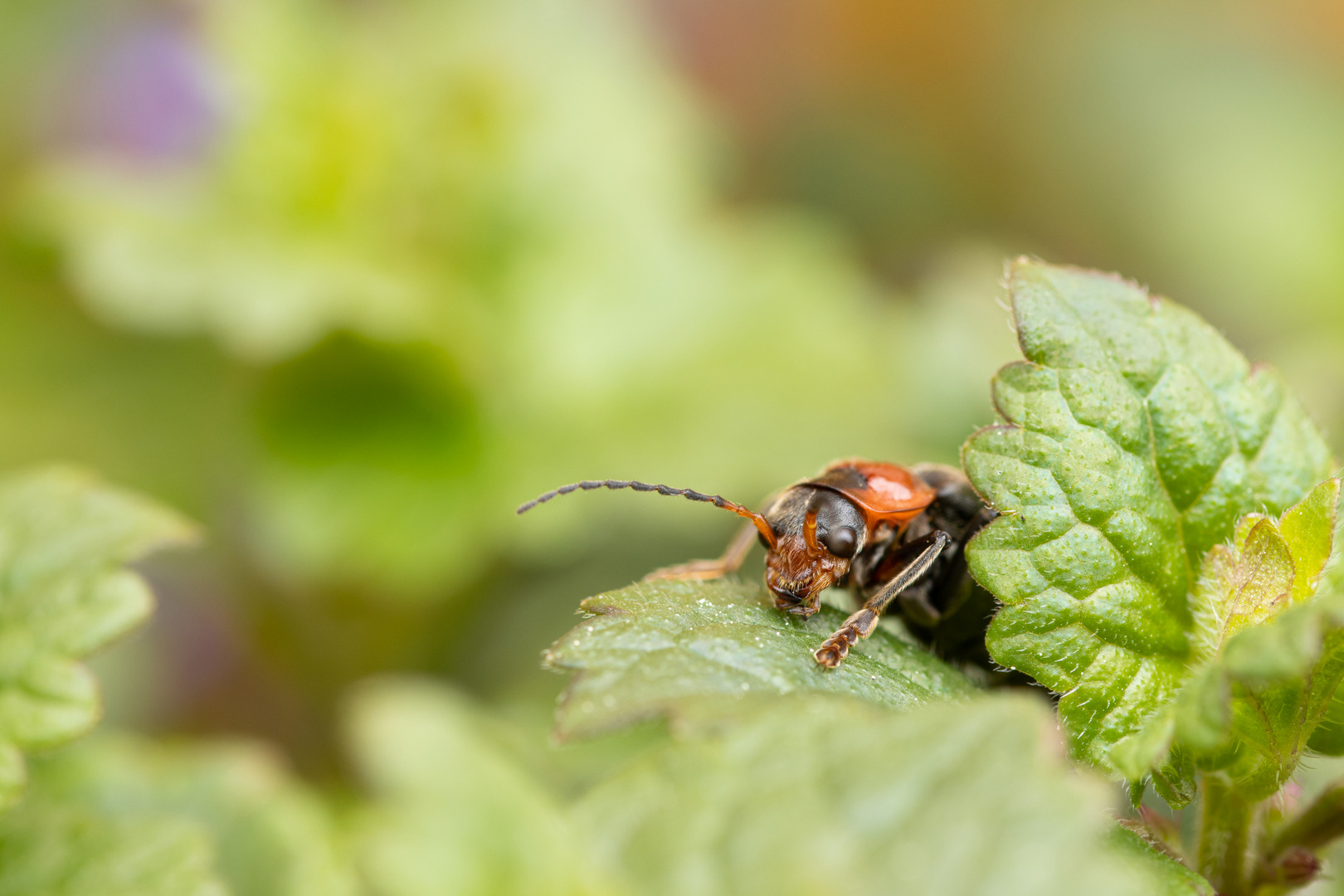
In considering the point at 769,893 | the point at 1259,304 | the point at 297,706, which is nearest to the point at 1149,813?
the point at 769,893

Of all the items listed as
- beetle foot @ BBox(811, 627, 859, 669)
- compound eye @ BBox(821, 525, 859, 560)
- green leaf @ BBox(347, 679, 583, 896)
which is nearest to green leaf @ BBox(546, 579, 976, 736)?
beetle foot @ BBox(811, 627, 859, 669)

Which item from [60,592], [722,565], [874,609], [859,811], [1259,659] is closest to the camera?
[859,811]

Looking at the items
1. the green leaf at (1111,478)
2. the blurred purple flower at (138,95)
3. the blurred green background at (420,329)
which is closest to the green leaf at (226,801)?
the blurred green background at (420,329)

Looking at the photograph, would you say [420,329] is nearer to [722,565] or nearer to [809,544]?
[722,565]

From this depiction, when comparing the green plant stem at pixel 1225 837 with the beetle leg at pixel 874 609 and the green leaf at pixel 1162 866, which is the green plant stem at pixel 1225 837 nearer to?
the green leaf at pixel 1162 866

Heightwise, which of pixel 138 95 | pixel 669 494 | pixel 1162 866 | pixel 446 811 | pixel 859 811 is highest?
pixel 138 95

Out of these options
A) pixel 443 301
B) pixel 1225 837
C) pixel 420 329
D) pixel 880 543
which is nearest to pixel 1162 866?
pixel 1225 837
